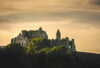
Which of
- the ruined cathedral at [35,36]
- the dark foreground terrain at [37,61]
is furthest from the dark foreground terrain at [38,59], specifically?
the ruined cathedral at [35,36]

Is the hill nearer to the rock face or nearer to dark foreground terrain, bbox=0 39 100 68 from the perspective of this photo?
dark foreground terrain, bbox=0 39 100 68

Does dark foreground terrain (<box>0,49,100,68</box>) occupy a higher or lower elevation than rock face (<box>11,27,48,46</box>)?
lower

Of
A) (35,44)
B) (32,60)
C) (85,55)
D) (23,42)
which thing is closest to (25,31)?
(23,42)

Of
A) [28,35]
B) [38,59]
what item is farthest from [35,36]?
[38,59]

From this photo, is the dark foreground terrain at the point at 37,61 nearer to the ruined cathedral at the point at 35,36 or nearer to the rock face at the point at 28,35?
the ruined cathedral at the point at 35,36

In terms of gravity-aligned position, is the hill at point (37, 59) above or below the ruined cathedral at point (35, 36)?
below

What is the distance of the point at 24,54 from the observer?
78.7 m

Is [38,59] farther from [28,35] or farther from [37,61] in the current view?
[28,35]

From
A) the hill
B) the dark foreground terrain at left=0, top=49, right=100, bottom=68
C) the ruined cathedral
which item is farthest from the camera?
the ruined cathedral

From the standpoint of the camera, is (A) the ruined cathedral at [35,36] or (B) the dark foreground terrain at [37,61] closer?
(B) the dark foreground terrain at [37,61]

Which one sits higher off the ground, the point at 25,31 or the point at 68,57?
the point at 25,31

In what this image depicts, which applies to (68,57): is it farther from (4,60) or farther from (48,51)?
(4,60)

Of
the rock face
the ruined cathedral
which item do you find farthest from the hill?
the rock face

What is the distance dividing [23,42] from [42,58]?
3119 cm
